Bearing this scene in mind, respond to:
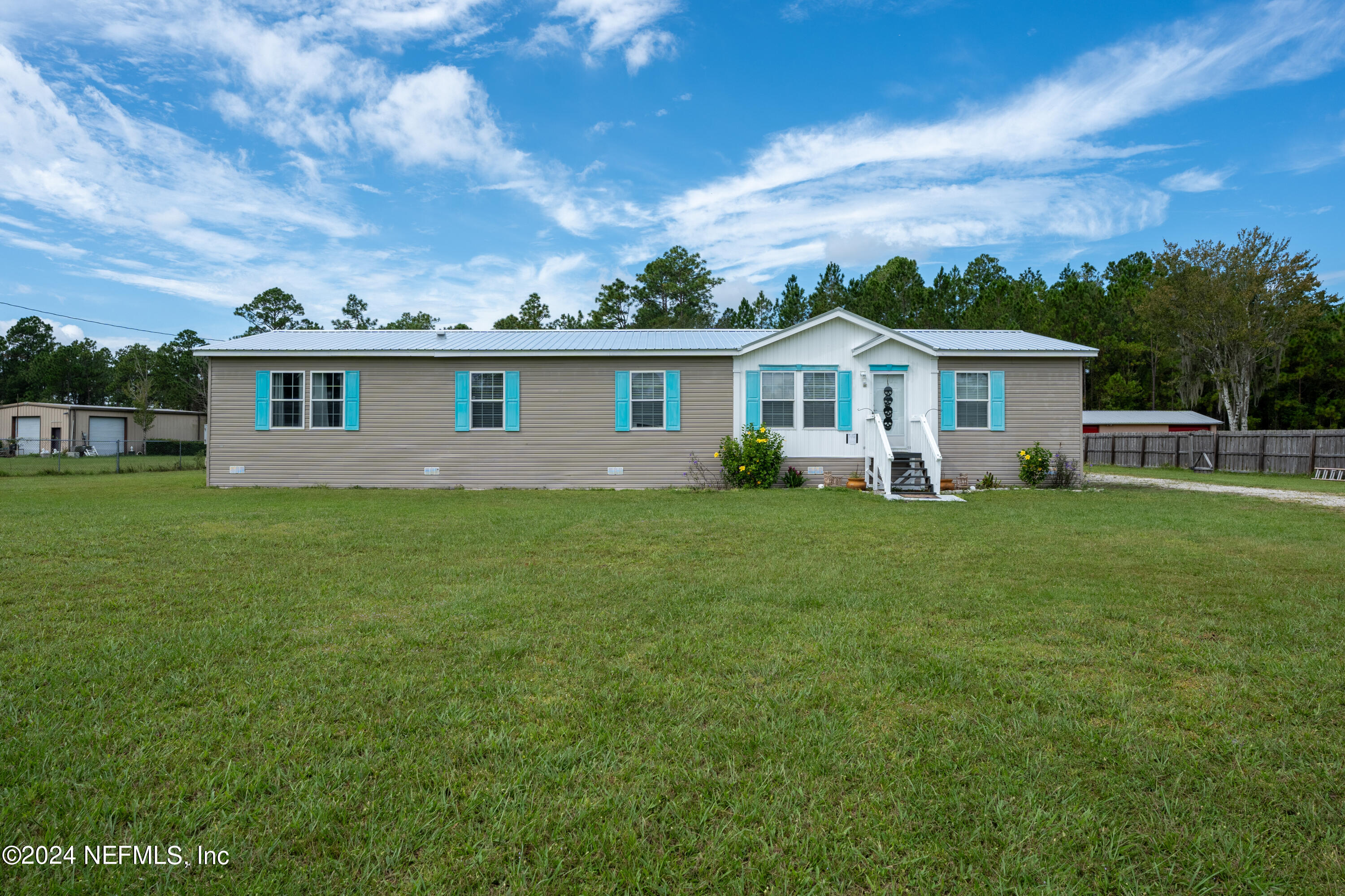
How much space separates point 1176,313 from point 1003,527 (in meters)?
34.4

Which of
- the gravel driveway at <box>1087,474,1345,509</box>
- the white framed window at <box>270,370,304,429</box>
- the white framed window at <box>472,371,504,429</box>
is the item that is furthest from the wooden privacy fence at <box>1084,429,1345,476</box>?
the white framed window at <box>270,370,304,429</box>

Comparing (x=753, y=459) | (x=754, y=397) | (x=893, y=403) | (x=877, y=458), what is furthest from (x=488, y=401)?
(x=893, y=403)

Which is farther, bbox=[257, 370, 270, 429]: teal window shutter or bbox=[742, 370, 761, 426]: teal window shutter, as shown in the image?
bbox=[257, 370, 270, 429]: teal window shutter

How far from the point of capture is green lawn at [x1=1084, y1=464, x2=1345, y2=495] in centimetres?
1562

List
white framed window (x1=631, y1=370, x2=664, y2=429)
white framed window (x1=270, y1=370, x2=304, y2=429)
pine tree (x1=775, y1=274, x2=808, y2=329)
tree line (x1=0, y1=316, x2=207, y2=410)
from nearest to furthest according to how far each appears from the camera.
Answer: white framed window (x1=631, y1=370, x2=664, y2=429), white framed window (x1=270, y1=370, x2=304, y2=429), pine tree (x1=775, y1=274, x2=808, y2=329), tree line (x1=0, y1=316, x2=207, y2=410)

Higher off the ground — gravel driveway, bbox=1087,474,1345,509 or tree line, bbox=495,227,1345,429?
tree line, bbox=495,227,1345,429

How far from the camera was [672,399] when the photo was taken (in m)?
14.7

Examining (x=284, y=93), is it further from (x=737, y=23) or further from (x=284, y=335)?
(x=737, y=23)

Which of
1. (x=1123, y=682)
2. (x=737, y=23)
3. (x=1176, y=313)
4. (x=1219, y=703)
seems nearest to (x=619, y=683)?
(x=1123, y=682)

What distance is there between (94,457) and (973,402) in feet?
124

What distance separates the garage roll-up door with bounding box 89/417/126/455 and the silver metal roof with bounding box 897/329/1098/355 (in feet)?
134

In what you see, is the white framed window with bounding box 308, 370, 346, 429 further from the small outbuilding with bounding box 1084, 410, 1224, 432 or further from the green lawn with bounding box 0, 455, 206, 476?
the small outbuilding with bounding box 1084, 410, 1224, 432

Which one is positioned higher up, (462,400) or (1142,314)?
(1142,314)

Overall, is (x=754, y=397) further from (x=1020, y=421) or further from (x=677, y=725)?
(x=677, y=725)
